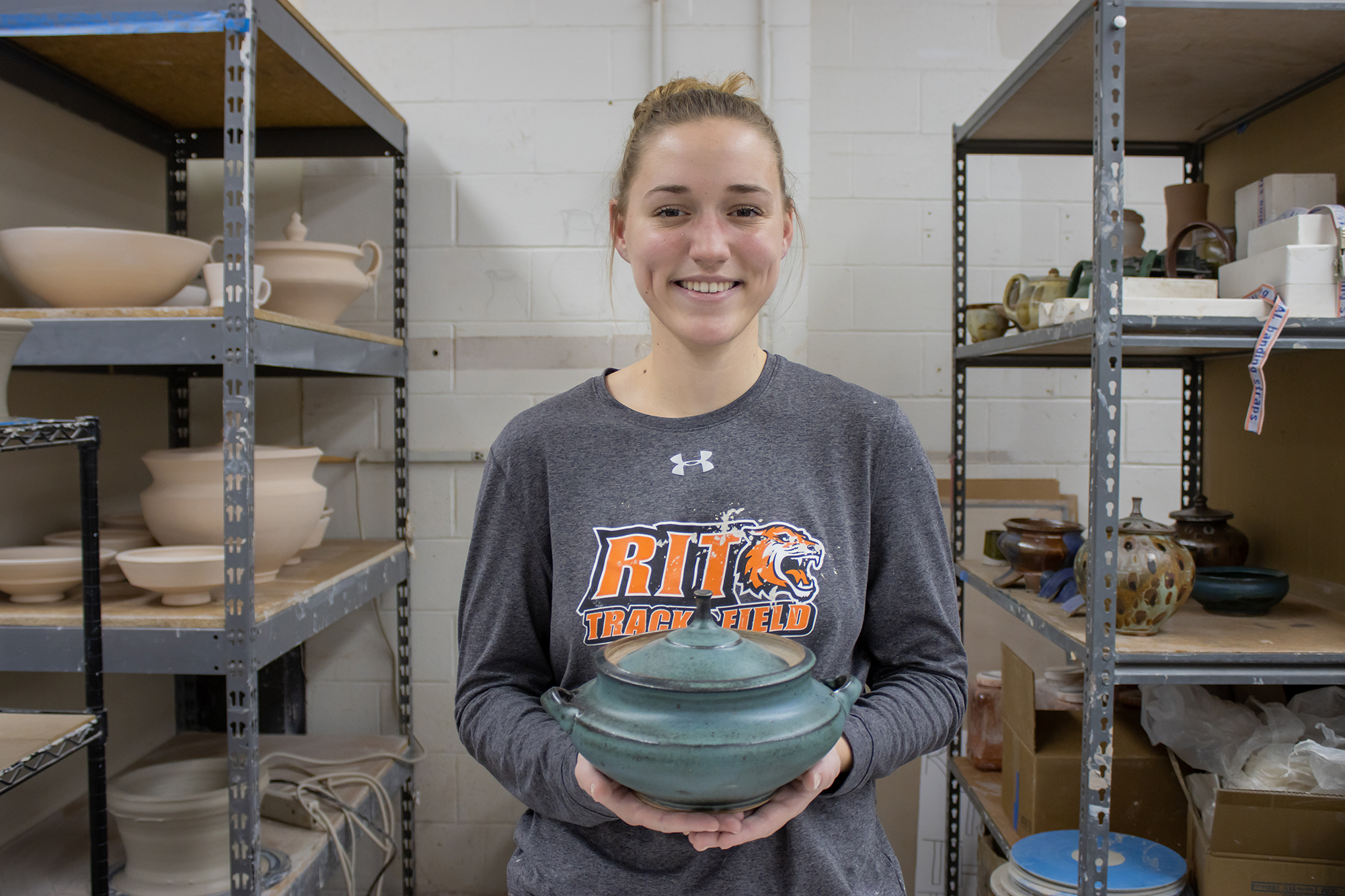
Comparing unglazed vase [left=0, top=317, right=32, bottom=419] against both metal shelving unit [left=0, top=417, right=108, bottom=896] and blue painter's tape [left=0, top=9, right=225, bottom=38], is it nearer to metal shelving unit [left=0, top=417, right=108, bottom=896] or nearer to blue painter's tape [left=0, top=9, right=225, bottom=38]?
metal shelving unit [left=0, top=417, right=108, bottom=896]

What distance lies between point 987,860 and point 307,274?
193cm

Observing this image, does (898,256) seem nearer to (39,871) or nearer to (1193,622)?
(1193,622)

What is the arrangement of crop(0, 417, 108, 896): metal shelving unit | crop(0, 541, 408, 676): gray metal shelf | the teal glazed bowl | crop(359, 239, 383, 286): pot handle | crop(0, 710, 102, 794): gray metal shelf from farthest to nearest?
crop(359, 239, 383, 286): pot handle, crop(0, 541, 408, 676): gray metal shelf, crop(0, 417, 108, 896): metal shelving unit, crop(0, 710, 102, 794): gray metal shelf, the teal glazed bowl

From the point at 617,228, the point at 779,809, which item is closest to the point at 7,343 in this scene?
the point at 617,228

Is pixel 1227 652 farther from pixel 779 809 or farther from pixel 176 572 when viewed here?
pixel 176 572

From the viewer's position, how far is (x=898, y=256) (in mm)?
2371

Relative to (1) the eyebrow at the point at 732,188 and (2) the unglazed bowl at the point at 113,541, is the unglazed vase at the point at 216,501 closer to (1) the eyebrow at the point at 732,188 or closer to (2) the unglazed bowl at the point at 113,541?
(2) the unglazed bowl at the point at 113,541

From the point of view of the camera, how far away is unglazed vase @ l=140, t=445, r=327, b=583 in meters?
1.61

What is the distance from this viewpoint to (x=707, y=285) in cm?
107

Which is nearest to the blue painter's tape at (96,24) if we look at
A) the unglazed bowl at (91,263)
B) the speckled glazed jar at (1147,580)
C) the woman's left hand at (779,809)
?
the unglazed bowl at (91,263)

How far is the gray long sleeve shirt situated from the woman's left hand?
0.23 ft

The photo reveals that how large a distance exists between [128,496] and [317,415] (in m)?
0.47

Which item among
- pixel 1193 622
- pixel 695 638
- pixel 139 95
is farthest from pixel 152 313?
pixel 1193 622

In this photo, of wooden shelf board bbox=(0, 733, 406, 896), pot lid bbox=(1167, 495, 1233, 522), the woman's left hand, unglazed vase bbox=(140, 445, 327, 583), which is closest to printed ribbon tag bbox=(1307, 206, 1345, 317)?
pot lid bbox=(1167, 495, 1233, 522)
